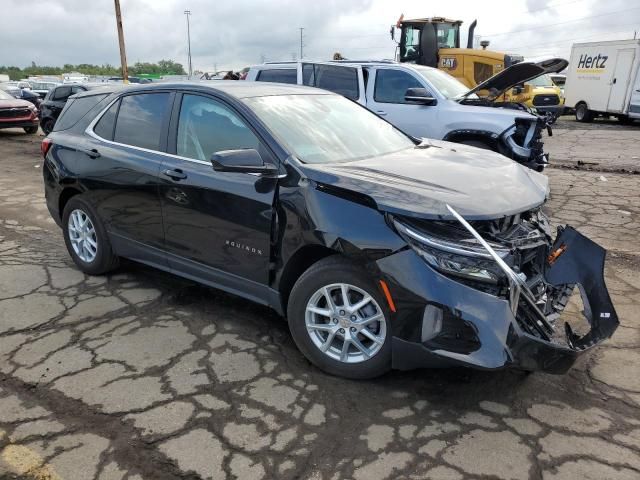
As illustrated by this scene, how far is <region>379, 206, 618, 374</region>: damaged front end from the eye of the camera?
2.57m

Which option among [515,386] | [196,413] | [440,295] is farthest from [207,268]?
[515,386]

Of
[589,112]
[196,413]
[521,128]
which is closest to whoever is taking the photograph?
[196,413]

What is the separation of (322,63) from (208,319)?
621 centimetres

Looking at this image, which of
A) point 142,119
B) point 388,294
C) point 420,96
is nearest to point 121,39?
point 420,96

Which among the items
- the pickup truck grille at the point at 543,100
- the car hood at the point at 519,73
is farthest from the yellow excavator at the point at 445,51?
the car hood at the point at 519,73

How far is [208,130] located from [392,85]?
550cm

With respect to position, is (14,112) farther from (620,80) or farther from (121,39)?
(620,80)

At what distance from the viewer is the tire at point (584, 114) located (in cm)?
2081

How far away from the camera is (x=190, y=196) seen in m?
3.69

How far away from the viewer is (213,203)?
3.55 m

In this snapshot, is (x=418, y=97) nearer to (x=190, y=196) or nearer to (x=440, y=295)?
(x=190, y=196)

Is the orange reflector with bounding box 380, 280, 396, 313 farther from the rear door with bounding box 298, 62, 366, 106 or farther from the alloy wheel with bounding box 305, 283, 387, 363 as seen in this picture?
the rear door with bounding box 298, 62, 366, 106

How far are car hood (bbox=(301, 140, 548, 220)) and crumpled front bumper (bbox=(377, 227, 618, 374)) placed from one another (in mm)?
310

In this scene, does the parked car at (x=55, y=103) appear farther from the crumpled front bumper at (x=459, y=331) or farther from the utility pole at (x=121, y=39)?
the crumpled front bumper at (x=459, y=331)
